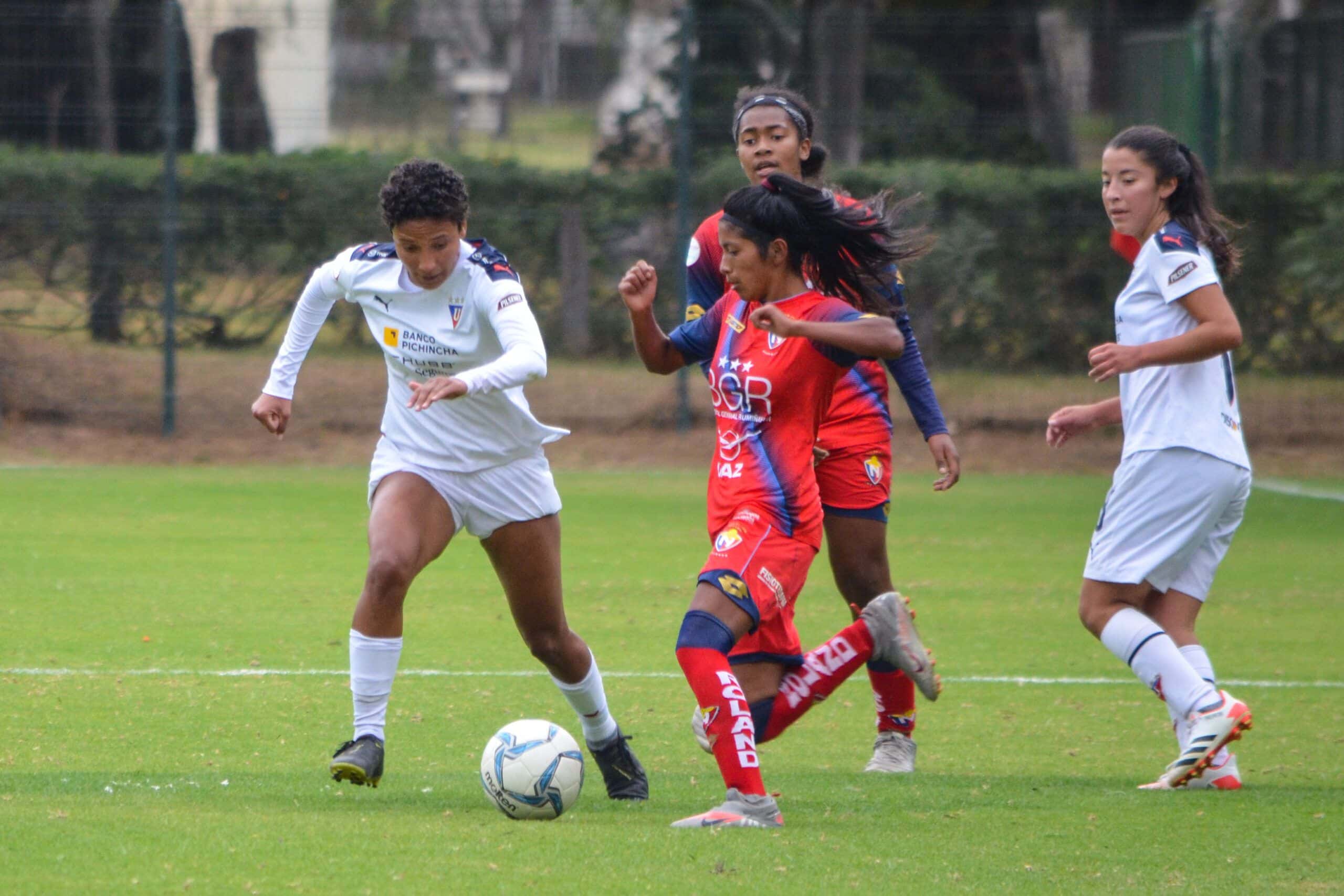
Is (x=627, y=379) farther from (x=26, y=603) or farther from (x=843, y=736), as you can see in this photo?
(x=843, y=736)

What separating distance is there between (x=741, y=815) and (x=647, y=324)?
160 centimetres

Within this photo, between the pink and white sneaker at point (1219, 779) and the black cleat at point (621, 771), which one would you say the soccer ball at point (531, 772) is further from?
the pink and white sneaker at point (1219, 779)

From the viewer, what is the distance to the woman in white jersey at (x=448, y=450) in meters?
5.22

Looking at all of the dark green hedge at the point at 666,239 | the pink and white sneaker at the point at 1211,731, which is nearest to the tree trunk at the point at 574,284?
the dark green hedge at the point at 666,239

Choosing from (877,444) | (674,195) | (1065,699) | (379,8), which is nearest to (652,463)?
(674,195)

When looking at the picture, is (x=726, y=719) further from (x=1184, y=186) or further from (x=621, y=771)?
(x=1184, y=186)

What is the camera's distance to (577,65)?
1725 centimetres

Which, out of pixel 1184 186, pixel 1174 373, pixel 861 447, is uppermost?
pixel 1184 186

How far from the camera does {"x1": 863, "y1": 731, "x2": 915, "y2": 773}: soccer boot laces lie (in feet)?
19.9

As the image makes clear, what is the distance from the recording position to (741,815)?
477 centimetres

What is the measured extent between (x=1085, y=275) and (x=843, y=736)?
35.4 feet

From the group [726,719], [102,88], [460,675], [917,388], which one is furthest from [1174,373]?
[102,88]

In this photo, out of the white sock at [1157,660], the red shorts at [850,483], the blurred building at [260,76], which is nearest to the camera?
the white sock at [1157,660]

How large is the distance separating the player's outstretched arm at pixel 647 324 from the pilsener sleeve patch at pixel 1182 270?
1579mm
